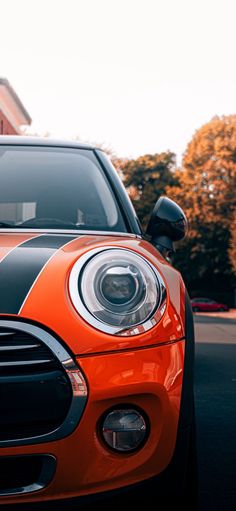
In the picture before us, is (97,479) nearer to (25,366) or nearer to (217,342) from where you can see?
(25,366)

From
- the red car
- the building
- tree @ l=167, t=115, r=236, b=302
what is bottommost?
the red car

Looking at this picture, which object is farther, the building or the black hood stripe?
the building

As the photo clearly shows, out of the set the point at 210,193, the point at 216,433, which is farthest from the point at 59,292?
the point at 210,193

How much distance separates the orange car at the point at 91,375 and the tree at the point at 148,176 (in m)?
63.0

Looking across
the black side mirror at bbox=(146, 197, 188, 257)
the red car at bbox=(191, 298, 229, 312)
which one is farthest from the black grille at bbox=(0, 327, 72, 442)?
the red car at bbox=(191, 298, 229, 312)

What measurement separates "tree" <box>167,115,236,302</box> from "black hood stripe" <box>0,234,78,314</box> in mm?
50571

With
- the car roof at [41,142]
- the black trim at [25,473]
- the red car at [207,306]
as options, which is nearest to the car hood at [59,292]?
the black trim at [25,473]

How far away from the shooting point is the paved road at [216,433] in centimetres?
381

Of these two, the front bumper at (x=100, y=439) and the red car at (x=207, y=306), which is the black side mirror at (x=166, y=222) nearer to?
the front bumper at (x=100, y=439)

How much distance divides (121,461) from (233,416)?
3.69 metres

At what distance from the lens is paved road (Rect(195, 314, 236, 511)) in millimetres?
3811

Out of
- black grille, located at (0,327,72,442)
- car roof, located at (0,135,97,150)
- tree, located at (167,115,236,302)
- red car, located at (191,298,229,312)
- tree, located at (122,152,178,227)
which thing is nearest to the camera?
black grille, located at (0,327,72,442)

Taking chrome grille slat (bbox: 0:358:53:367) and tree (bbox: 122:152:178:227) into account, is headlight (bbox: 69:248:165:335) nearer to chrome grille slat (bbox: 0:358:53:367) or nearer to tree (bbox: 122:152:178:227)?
chrome grille slat (bbox: 0:358:53:367)

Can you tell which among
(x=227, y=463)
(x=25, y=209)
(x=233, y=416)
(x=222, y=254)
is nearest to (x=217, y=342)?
(x=233, y=416)
